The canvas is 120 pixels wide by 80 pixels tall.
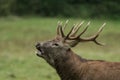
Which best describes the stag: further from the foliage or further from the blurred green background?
the foliage

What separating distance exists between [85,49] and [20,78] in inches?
426

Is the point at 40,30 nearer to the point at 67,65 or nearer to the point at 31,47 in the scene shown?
the point at 31,47

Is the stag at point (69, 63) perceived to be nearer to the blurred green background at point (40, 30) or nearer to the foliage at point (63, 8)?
the blurred green background at point (40, 30)

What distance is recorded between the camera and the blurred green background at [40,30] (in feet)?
60.5

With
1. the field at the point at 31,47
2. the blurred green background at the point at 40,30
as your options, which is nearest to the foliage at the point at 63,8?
the blurred green background at the point at 40,30

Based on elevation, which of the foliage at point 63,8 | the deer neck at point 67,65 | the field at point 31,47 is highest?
the deer neck at point 67,65

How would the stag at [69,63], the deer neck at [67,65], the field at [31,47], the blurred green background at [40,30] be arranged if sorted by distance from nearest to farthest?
the stag at [69,63] → the deer neck at [67,65] → the field at [31,47] → the blurred green background at [40,30]

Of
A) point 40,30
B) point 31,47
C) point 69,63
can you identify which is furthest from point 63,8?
point 69,63

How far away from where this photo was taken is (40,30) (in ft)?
105

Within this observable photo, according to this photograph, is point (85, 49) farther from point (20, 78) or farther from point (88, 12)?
point (88, 12)

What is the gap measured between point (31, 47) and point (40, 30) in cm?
533

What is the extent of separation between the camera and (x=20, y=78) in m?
16.2

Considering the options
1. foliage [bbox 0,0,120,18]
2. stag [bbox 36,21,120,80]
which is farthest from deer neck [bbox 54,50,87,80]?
foliage [bbox 0,0,120,18]

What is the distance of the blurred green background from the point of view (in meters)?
18.4
